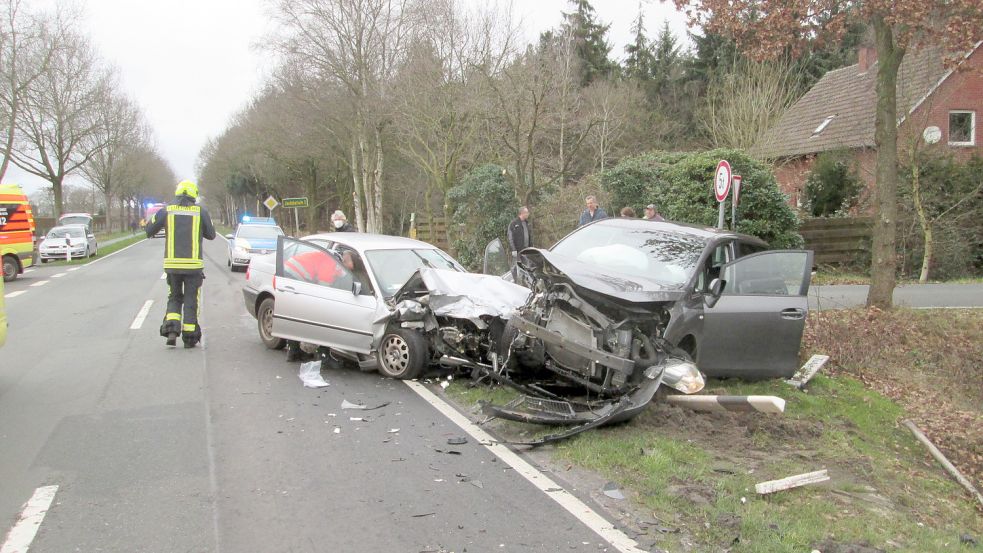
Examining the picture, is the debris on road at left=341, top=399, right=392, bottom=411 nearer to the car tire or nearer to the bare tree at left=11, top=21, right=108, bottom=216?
the car tire

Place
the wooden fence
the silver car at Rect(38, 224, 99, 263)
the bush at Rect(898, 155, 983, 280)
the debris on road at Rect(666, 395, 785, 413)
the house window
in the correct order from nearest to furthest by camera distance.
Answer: the debris on road at Rect(666, 395, 785, 413) → the bush at Rect(898, 155, 983, 280) → the wooden fence → the house window → the silver car at Rect(38, 224, 99, 263)

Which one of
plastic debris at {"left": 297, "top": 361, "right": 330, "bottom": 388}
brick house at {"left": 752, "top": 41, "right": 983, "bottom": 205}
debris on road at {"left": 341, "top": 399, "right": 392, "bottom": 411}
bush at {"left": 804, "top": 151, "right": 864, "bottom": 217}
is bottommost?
debris on road at {"left": 341, "top": 399, "right": 392, "bottom": 411}

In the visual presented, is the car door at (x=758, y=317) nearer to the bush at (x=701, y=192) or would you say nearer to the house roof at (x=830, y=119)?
the bush at (x=701, y=192)

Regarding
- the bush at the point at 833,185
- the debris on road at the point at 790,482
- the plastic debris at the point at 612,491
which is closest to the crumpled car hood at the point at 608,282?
the plastic debris at the point at 612,491

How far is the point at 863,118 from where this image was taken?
23.9 metres

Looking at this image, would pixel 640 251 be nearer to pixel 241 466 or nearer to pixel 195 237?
pixel 241 466

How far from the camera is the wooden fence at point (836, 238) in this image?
1856 centimetres

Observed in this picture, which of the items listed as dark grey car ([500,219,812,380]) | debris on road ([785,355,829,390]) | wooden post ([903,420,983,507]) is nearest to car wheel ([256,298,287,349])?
dark grey car ([500,219,812,380])

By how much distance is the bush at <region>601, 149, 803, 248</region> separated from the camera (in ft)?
51.6

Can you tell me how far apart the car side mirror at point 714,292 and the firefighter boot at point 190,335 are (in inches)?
249

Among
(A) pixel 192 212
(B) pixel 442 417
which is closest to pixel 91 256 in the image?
(A) pixel 192 212

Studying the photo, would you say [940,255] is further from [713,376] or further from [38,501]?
[38,501]

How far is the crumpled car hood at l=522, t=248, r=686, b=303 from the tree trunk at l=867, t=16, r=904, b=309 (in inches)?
206

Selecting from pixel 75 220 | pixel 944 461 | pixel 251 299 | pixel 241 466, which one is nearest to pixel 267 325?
pixel 251 299
